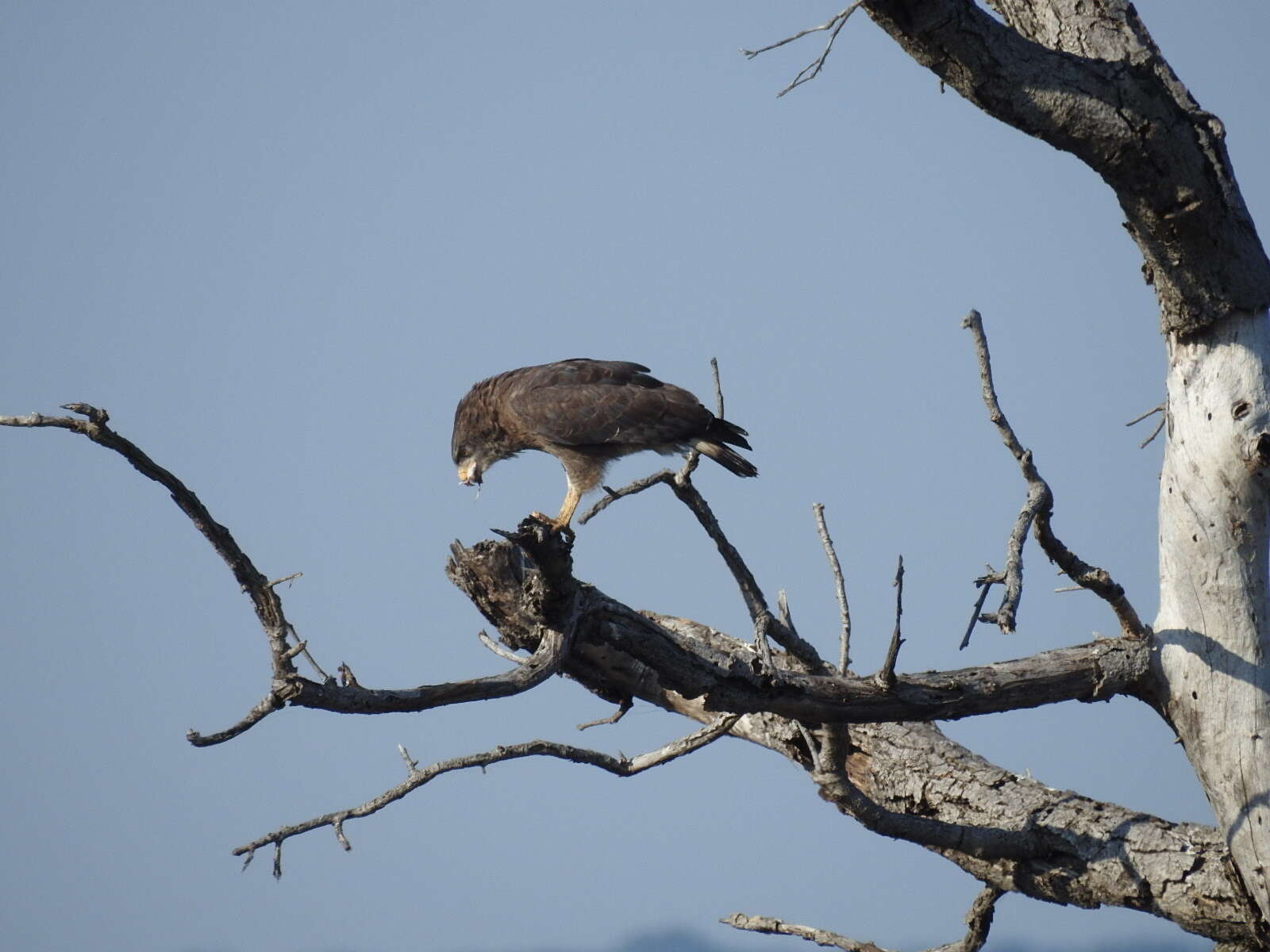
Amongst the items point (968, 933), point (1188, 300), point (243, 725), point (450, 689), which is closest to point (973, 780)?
point (968, 933)

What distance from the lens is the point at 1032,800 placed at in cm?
548

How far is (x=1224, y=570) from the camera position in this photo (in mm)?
4941

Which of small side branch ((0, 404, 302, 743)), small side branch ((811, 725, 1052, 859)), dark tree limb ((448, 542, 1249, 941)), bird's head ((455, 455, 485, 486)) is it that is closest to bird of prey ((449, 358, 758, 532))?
bird's head ((455, 455, 485, 486))

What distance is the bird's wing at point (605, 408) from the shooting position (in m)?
→ 7.44

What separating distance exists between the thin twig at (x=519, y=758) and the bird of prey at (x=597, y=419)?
2.20 meters

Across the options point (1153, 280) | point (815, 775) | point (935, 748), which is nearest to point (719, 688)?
point (815, 775)

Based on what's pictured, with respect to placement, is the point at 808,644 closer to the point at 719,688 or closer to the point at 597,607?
the point at 719,688

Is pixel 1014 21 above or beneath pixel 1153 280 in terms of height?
above

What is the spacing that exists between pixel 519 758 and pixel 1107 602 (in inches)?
95.7

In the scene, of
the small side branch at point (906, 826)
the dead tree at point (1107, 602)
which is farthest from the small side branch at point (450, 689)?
the small side branch at point (906, 826)

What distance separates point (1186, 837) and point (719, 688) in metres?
2.12

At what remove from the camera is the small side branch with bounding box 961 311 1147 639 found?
14.1ft

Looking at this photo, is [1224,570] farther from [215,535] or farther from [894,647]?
[215,535]

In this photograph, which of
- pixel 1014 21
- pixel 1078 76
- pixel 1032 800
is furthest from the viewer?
pixel 1032 800
